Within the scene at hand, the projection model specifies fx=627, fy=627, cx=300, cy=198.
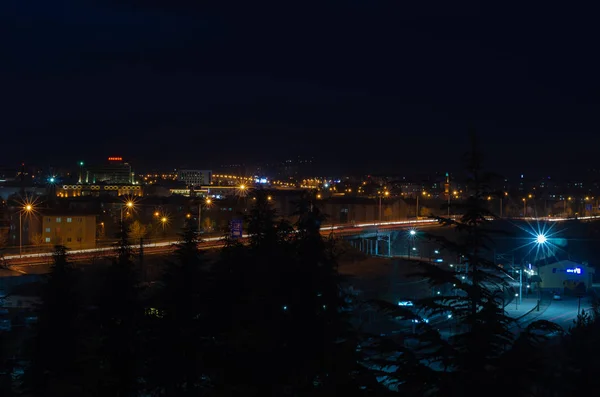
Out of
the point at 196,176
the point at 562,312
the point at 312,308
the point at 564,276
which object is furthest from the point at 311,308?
the point at 196,176

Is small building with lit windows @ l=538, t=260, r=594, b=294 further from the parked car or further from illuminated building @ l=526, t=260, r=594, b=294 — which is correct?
the parked car

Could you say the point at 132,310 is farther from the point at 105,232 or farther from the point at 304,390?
the point at 105,232

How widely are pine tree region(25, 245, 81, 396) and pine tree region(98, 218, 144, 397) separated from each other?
254 mm

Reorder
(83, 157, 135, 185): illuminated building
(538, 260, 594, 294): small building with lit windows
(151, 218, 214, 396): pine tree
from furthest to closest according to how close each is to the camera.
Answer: (83, 157, 135, 185): illuminated building → (538, 260, 594, 294): small building with lit windows → (151, 218, 214, 396): pine tree

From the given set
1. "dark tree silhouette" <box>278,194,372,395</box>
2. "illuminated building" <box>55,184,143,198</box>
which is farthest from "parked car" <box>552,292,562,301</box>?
"illuminated building" <box>55,184,143,198</box>

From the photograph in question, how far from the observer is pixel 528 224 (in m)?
37.0

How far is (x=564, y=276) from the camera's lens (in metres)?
20.4

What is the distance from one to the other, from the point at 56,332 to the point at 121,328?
0.55 metres

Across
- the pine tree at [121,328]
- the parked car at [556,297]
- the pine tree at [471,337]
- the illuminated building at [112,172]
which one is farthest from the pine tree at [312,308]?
the illuminated building at [112,172]

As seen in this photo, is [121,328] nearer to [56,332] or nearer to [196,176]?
[56,332]

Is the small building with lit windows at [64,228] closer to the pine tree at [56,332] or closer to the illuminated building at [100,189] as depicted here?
the pine tree at [56,332]

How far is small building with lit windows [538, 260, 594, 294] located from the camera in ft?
66.2

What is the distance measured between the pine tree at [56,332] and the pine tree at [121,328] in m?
0.25

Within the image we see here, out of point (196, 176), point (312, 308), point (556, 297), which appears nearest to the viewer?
point (312, 308)
